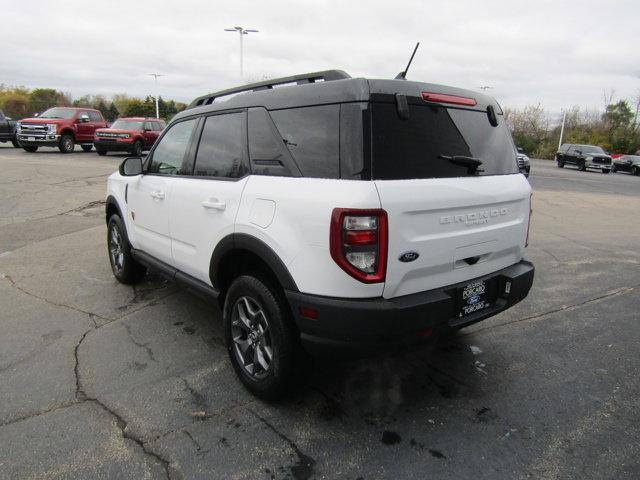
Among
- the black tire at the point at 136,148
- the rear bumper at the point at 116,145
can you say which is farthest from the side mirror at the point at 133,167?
the rear bumper at the point at 116,145

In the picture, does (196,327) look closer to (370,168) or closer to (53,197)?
(370,168)

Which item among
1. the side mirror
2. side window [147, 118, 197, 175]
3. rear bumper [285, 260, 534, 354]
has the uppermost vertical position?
side window [147, 118, 197, 175]

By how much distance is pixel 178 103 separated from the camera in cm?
7681

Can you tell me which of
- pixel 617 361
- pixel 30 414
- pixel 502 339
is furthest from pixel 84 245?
pixel 617 361

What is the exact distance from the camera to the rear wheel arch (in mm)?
2570

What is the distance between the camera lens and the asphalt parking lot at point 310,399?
2.38 meters

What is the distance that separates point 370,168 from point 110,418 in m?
2.07

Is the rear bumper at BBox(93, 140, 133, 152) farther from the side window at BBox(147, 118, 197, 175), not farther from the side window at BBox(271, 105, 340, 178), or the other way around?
the side window at BBox(271, 105, 340, 178)

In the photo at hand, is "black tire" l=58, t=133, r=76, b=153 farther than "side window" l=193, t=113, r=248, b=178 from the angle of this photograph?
Yes

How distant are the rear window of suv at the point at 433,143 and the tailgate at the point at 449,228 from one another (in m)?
0.07

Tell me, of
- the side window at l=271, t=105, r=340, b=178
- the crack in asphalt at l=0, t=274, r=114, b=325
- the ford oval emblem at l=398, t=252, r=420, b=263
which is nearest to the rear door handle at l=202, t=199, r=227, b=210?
the side window at l=271, t=105, r=340, b=178

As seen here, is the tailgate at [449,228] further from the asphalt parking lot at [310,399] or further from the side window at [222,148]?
the side window at [222,148]

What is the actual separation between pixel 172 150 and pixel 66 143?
2014cm

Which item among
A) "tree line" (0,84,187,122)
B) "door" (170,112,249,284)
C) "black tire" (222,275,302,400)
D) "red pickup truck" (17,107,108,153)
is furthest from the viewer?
"tree line" (0,84,187,122)
